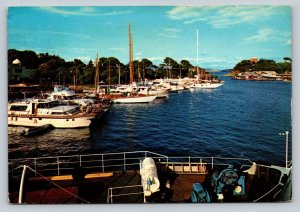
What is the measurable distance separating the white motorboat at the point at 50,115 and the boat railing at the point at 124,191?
97 cm

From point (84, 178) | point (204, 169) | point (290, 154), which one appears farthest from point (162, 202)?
point (290, 154)

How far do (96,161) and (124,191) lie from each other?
56cm

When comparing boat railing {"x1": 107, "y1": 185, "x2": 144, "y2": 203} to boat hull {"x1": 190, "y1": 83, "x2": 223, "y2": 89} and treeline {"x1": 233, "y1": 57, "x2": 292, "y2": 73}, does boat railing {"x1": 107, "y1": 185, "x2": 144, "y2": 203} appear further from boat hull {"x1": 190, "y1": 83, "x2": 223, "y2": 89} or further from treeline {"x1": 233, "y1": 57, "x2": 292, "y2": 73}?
treeline {"x1": 233, "y1": 57, "x2": 292, "y2": 73}

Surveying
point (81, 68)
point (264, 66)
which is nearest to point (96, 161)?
point (81, 68)

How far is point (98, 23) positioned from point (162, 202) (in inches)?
93.0

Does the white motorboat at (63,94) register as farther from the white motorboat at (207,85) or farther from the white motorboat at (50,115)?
the white motorboat at (207,85)

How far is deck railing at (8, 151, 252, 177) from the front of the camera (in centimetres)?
433

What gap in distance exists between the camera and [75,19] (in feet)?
14.1

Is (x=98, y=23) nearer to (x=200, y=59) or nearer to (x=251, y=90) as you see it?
(x=200, y=59)

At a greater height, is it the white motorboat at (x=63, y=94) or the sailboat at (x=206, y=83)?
the sailboat at (x=206, y=83)

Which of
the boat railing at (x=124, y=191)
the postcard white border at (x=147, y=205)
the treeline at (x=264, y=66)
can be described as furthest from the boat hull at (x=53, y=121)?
the treeline at (x=264, y=66)

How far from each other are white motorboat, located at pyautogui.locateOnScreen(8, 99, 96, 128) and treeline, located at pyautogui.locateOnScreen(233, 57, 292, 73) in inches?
81.7

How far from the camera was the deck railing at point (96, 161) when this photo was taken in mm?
4332

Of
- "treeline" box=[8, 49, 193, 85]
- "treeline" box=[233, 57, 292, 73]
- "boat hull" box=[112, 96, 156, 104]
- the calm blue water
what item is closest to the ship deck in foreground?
the calm blue water
